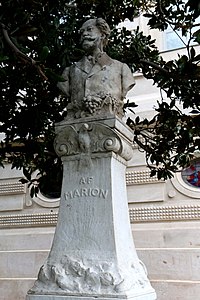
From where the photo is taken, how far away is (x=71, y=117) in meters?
4.54

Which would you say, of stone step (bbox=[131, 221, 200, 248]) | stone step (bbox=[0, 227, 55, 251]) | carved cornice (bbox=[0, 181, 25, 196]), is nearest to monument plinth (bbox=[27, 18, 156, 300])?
stone step (bbox=[131, 221, 200, 248])

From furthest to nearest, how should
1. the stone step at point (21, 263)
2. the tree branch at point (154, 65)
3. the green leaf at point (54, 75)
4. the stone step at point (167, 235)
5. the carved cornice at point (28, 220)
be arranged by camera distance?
the carved cornice at point (28, 220)
the stone step at point (21, 263)
the stone step at point (167, 235)
the tree branch at point (154, 65)
the green leaf at point (54, 75)

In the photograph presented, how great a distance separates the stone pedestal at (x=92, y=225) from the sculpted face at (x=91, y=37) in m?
0.80

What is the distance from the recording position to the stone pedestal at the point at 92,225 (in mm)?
3885

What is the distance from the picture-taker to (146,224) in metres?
8.77

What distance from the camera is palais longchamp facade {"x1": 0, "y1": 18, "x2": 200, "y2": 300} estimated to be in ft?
26.7

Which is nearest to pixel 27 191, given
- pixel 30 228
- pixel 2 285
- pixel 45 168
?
pixel 30 228

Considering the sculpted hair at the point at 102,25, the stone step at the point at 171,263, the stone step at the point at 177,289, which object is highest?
the sculpted hair at the point at 102,25

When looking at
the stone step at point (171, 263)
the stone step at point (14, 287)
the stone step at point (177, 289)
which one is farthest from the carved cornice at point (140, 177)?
the stone step at point (14, 287)

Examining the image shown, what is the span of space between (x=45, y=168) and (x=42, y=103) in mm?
1044

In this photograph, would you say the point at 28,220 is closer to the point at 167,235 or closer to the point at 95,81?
the point at 167,235

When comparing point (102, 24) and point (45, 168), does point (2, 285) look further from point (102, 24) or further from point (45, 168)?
point (102, 24)

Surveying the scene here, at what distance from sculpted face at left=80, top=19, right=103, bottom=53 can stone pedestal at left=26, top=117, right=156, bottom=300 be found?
0.80 m

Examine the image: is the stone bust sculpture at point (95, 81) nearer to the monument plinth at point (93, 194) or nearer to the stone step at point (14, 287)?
the monument plinth at point (93, 194)
